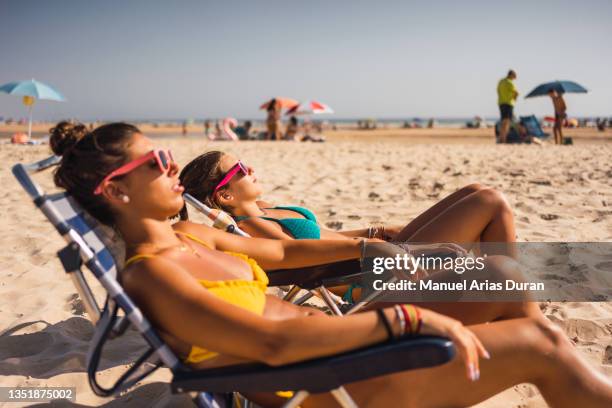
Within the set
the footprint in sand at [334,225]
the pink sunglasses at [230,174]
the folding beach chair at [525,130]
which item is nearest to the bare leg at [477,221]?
the pink sunglasses at [230,174]

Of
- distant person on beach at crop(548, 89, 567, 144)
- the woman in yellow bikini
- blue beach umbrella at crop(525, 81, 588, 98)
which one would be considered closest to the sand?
the woman in yellow bikini

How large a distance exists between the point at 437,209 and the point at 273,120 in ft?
57.3

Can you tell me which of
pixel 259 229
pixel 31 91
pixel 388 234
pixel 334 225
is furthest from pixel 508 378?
pixel 31 91

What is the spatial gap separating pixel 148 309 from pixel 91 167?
504 mm

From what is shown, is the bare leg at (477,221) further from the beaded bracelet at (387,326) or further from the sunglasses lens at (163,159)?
the sunglasses lens at (163,159)

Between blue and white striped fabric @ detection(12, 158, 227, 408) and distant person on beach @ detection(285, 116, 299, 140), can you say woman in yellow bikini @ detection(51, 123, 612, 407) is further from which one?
distant person on beach @ detection(285, 116, 299, 140)

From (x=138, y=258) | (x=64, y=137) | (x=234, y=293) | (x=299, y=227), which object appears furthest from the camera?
(x=299, y=227)

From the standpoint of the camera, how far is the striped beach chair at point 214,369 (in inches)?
53.7

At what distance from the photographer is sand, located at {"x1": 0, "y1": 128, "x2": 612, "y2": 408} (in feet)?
8.75

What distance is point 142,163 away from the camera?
1.73 meters

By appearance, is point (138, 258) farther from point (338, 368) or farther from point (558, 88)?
point (558, 88)

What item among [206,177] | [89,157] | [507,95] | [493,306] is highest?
[507,95]

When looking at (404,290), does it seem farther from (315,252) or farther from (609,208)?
(609,208)

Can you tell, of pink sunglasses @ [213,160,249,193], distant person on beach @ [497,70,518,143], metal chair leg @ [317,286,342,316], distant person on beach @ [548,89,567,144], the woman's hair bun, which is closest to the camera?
the woman's hair bun
